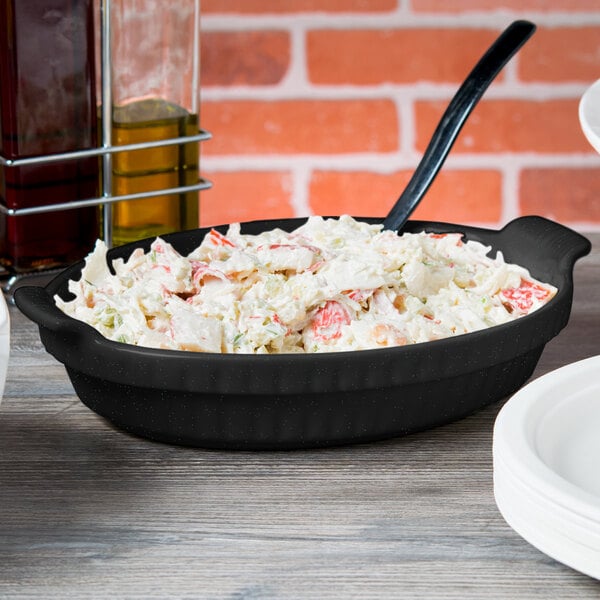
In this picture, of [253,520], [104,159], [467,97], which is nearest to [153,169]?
[104,159]

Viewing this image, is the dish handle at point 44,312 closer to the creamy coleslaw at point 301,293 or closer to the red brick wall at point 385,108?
the creamy coleslaw at point 301,293

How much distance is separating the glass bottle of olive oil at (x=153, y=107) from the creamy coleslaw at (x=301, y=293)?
238mm

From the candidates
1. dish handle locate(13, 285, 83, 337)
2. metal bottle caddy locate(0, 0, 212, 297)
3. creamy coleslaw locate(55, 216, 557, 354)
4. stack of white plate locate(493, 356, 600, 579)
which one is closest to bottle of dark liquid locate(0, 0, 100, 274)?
metal bottle caddy locate(0, 0, 212, 297)

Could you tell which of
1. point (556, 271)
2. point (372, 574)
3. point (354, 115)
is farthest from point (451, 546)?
point (354, 115)

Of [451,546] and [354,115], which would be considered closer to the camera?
[451,546]

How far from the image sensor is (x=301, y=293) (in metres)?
0.75

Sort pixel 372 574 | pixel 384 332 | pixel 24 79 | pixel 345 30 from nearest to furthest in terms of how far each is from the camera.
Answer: pixel 372 574 → pixel 384 332 → pixel 24 79 → pixel 345 30

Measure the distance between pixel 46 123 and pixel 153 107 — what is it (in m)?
0.10

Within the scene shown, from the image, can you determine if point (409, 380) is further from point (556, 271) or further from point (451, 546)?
point (556, 271)

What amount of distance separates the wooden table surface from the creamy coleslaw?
75mm

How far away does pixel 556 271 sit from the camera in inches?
33.8

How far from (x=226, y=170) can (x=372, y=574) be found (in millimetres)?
1247

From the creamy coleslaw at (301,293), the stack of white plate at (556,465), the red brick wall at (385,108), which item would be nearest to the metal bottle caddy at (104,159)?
the creamy coleslaw at (301,293)

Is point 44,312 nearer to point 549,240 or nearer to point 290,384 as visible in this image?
point 290,384
